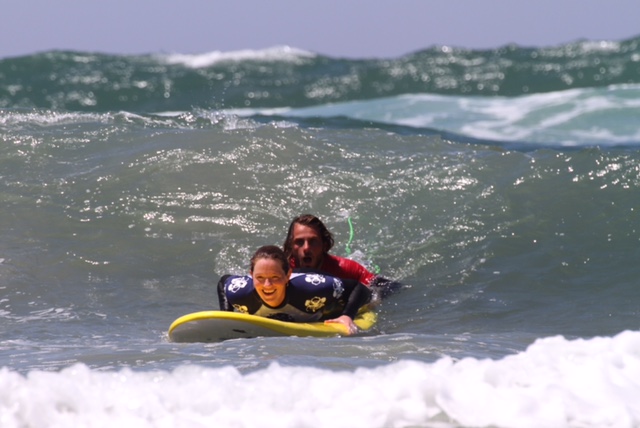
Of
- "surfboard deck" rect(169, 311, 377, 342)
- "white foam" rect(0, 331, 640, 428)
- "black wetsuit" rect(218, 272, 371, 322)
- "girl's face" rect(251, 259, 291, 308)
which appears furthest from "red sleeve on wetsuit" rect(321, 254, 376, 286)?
"white foam" rect(0, 331, 640, 428)

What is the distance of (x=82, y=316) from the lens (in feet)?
22.7

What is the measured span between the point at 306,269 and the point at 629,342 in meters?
2.46

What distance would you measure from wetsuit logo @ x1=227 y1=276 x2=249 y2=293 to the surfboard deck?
437mm

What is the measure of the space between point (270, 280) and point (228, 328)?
445 millimetres

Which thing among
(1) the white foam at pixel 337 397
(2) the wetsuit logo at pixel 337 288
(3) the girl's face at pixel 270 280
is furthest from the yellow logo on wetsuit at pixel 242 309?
(1) the white foam at pixel 337 397

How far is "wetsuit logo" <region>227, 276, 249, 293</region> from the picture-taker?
20.6 feet

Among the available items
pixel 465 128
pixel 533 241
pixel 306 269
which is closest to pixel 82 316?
pixel 306 269

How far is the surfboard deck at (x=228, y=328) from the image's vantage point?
5746mm

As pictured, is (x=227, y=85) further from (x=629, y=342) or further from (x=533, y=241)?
(x=629, y=342)

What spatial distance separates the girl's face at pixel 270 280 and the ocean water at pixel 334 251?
1.83 feet

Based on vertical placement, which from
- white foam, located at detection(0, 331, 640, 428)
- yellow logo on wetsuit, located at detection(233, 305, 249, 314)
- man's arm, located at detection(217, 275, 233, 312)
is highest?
man's arm, located at detection(217, 275, 233, 312)

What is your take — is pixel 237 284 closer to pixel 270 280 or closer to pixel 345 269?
pixel 270 280

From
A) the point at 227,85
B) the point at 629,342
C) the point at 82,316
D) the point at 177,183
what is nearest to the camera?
the point at 629,342

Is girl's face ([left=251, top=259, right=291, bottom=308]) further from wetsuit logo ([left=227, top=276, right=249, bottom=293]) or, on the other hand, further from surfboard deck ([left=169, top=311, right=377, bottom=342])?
surfboard deck ([left=169, top=311, right=377, bottom=342])
